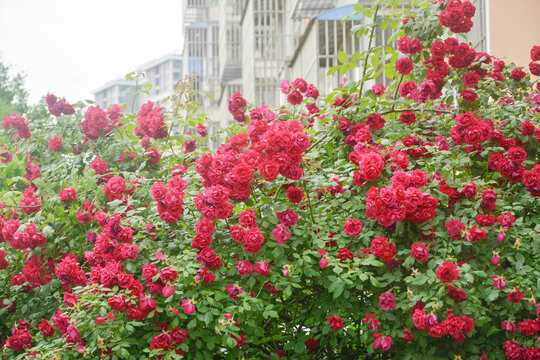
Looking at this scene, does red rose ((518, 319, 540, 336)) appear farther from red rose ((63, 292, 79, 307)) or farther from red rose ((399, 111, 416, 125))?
red rose ((63, 292, 79, 307))

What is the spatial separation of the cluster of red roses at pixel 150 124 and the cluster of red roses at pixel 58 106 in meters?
0.50

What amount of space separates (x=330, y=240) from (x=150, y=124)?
4.96ft

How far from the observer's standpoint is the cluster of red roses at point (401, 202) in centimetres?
275

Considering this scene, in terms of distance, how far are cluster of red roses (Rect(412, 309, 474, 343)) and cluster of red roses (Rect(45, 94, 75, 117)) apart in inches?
105

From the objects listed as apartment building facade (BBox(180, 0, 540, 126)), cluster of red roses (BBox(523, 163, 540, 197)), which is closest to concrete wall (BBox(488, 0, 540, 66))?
apartment building facade (BBox(180, 0, 540, 126))

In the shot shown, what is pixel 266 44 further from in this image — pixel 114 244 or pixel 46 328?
pixel 114 244

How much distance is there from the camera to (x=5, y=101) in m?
28.6

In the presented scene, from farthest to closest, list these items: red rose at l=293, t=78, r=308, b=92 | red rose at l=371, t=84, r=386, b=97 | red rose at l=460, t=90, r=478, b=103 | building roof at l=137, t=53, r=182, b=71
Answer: building roof at l=137, t=53, r=182, b=71 < red rose at l=293, t=78, r=308, b=92 < red rose at l=371, t=84, r=386, b=97 < red rose at l=460, t=90, r=478, b=103

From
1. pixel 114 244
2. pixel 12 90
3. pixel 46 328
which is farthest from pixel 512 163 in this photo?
pixel 12 90

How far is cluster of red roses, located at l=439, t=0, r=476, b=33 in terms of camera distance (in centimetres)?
338

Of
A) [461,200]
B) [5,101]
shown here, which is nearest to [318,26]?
[461,200]

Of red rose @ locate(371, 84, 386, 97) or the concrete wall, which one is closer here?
red rose @ locate(371, 84, 386, 97)

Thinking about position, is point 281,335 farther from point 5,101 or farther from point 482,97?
point 5,101

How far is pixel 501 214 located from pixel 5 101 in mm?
29090
